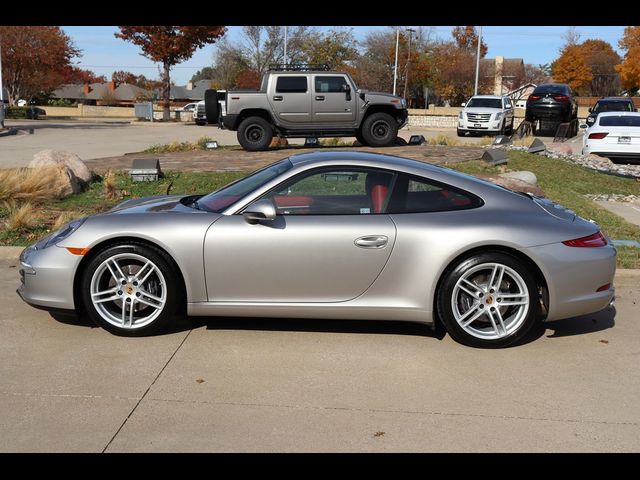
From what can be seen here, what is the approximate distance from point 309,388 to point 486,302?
4.94 feet

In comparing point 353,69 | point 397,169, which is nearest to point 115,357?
point 397,169

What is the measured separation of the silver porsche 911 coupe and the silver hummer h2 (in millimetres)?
11636

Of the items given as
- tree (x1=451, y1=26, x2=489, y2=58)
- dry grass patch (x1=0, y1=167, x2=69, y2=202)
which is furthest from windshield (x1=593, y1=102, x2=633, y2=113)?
tree (x1=451, y1=26, x2=489, y2=58)

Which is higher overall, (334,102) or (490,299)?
(334,102)

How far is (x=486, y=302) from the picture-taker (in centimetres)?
507

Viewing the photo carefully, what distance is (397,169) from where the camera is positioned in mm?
5316

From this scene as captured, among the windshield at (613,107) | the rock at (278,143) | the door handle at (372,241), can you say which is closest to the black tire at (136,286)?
the door handle at (372,241)

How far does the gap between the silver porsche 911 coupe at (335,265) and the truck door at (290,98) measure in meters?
11.8

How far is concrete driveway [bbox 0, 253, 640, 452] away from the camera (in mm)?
3738

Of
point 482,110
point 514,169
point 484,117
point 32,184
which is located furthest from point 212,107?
point 482,110

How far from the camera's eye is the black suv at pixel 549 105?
29422 millimetres

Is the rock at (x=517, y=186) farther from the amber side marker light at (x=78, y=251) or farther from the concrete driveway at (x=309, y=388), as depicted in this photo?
the amber side marker light at (x=78, y=251)

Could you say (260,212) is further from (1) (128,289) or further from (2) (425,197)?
(2) (425,197)

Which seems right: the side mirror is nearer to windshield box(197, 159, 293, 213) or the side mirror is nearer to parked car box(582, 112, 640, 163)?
windshield box(197, 159, 293, 213)
